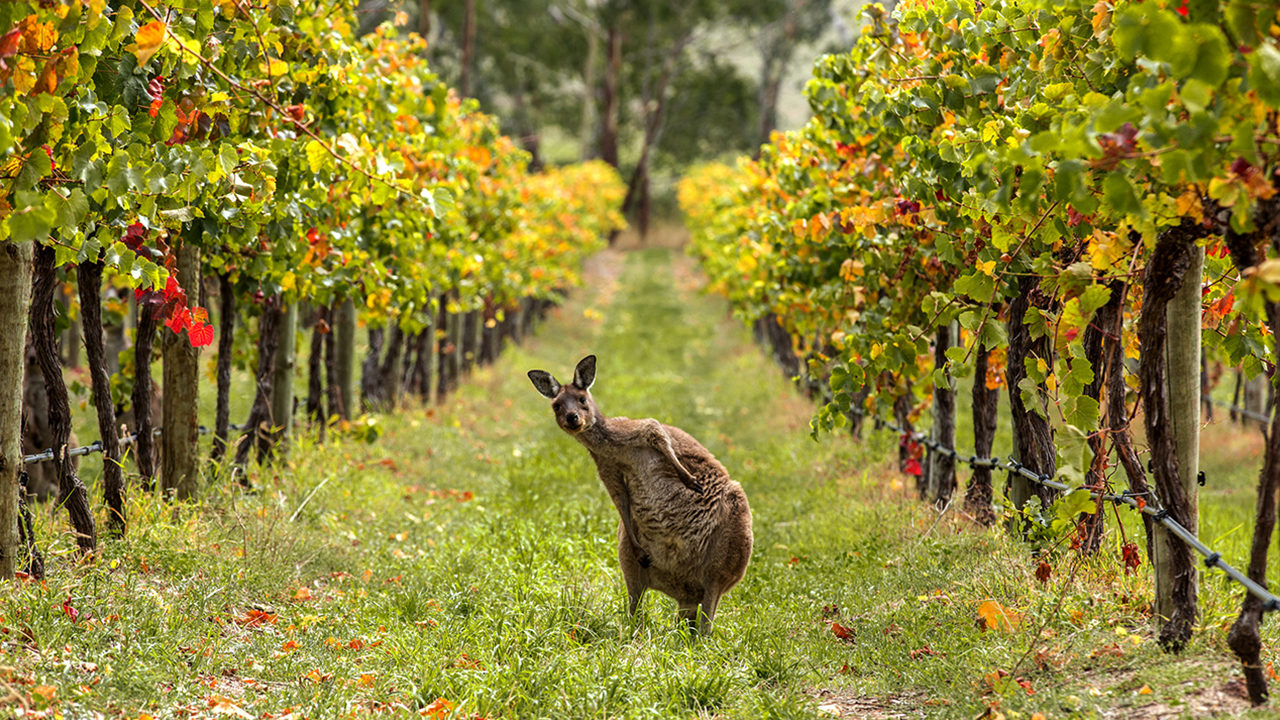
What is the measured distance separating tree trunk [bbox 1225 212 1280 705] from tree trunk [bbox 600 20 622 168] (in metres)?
43.0

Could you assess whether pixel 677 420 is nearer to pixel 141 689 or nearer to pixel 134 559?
pixel 134 559

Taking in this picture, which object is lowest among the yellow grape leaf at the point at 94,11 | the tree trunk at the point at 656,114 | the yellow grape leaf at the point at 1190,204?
the yellow grape leaf at the point at 1190,204

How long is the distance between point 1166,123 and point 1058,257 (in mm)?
2613

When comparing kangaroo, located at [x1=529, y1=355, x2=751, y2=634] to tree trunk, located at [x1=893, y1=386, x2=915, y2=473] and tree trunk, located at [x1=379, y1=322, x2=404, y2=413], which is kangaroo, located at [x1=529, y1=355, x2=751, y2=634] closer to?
tree trunk, located at [x1=893, y1=386, x2=915, y2=473]

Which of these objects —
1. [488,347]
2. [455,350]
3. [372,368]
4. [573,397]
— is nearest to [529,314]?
[488,347]

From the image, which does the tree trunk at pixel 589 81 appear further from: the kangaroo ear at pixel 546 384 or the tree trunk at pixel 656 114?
the kangaroo ear at pixel 546 384

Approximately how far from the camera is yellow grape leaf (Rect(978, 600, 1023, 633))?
5.13 metres

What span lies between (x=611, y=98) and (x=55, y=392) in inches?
1647

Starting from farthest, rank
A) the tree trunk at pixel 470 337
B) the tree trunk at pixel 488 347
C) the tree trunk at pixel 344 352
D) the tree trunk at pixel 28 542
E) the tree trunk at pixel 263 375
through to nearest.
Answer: the tree trunk at pixel 488 347 → the tree trunk at pixel 470 337 → the tree trunk at pixel 344 352 → the tree trunk at pixel 263 375 → the tree trunk at pixel 28 542

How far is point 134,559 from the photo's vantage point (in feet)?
20.1

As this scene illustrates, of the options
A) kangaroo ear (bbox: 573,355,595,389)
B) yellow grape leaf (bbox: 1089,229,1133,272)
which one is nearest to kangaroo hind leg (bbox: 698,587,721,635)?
kangaroo ear (bbox: 573,355,595,389)

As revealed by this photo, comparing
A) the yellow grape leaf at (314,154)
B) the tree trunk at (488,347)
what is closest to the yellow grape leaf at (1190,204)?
the yellow grape leaf at (314,154)

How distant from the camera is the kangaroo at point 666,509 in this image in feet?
19.3

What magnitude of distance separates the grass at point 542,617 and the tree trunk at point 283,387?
0.99 ft
